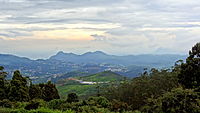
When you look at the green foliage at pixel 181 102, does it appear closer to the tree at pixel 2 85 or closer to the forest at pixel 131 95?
the forest at pixel 131 95

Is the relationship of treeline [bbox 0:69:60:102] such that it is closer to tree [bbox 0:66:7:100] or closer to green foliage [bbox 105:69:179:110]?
tree [bbox 0:66:7:100]

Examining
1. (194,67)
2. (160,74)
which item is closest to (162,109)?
(194,67)

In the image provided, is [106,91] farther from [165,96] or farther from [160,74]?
[165,96]

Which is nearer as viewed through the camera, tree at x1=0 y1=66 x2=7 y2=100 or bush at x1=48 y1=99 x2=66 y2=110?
bush at x1=48 y1=99 x2=66 y2=110

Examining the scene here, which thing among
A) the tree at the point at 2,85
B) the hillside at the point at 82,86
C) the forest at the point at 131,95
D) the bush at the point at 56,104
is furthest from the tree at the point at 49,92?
the hillside at the point at 82,86

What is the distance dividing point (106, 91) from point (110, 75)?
95.5 metres

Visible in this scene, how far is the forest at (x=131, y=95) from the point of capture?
55.8ft

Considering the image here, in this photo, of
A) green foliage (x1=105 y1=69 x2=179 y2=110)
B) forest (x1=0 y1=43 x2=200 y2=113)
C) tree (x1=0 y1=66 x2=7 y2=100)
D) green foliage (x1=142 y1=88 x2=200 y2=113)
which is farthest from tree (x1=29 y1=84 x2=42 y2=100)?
green foliage (x1=142 y1=88 x2=200 y2=113)

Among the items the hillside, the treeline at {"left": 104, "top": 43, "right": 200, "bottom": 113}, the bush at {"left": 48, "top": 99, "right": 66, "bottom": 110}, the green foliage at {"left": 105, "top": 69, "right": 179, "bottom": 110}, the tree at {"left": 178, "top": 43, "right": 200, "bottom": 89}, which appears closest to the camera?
the treeline at {"left": 104, "top": 43, "right": 200, "bottom": 113}

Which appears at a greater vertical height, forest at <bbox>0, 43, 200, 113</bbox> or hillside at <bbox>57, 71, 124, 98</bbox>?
forest at <bbox>0, 43, 200, 113</bbox>

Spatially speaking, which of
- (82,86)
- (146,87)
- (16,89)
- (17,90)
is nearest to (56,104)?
(17,90)

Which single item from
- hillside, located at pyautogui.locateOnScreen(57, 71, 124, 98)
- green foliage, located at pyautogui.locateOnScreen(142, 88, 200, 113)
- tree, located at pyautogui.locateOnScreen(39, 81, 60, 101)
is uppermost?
green foliage, located at pyautogui.locateOnScreen(142, 88, 200, 113)

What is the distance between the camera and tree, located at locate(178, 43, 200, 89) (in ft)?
73.1

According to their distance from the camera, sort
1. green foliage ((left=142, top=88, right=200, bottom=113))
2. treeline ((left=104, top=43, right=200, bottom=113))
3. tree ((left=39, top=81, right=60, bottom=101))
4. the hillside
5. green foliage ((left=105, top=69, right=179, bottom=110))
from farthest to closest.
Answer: the hillside < tree ((left=39, top=81, right=60, bottom=101)) < green foliage ((left=105, top=69, right=179, bottom=110)) < treeline ((left=104, top=43, right=200, bottom=113)) < green foliage ((left=142, top=88, right=200, bottom=113))
